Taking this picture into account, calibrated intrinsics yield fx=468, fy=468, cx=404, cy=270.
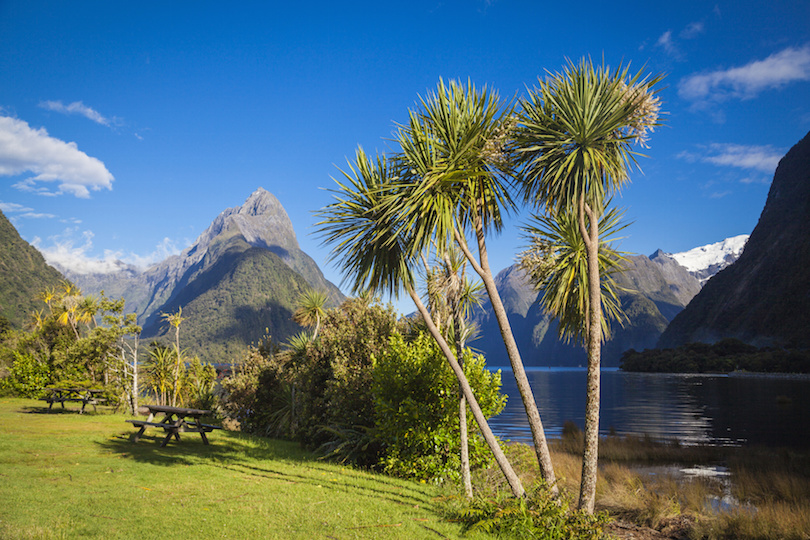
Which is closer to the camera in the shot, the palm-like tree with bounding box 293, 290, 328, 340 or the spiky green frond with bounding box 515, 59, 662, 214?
the spiky green frond with bounding box 515, 59, 662, 214

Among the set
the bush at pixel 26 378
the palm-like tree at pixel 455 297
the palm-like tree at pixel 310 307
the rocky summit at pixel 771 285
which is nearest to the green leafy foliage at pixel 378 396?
the palm-like tree at pixel 455 297

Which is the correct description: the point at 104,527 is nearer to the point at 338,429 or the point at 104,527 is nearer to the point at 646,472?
the point at 338,429

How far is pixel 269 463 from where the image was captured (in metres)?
10.5

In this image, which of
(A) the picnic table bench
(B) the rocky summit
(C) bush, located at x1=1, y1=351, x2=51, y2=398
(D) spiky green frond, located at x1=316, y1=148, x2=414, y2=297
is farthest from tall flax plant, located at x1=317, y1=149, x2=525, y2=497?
(B) the rocky summit

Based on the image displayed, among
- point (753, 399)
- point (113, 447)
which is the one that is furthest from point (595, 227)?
point (753, 399)


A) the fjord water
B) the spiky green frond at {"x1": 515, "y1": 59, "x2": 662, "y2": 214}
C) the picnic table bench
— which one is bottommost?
the fjord water

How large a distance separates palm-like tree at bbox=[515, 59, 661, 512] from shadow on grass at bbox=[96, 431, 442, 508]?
3251 mm

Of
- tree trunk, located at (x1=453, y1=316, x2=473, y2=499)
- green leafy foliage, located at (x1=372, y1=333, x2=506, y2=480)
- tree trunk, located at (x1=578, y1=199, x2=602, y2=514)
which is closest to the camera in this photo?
tree trunk, located at (x1=578, y1=199, x2=602, y2=514)

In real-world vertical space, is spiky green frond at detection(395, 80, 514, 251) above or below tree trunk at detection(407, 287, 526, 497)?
above

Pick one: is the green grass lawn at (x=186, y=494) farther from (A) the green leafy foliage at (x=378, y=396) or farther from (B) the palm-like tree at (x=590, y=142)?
(B) the palm-like tree at (x=590, y=142)

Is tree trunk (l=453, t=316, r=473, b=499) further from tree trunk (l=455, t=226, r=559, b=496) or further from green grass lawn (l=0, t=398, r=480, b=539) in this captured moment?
tree trunk (l=455, t=226, r=559, b=496)

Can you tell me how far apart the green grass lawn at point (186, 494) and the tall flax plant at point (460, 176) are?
8.96 ft

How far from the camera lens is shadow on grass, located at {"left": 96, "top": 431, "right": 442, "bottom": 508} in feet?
26.9

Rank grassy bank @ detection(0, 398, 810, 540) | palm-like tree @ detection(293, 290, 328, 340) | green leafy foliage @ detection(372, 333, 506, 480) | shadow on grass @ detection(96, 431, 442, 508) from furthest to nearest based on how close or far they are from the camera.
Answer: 1. palm-like tree @ detection(293, 290, 328, 340)
2. green leafy foliage @ detection(372, 333, 506, 480)
3. shadow on grass @ detection(96, 431, 442, 508)
4. grassy bank @ detection(0, 398, 810, 540)
